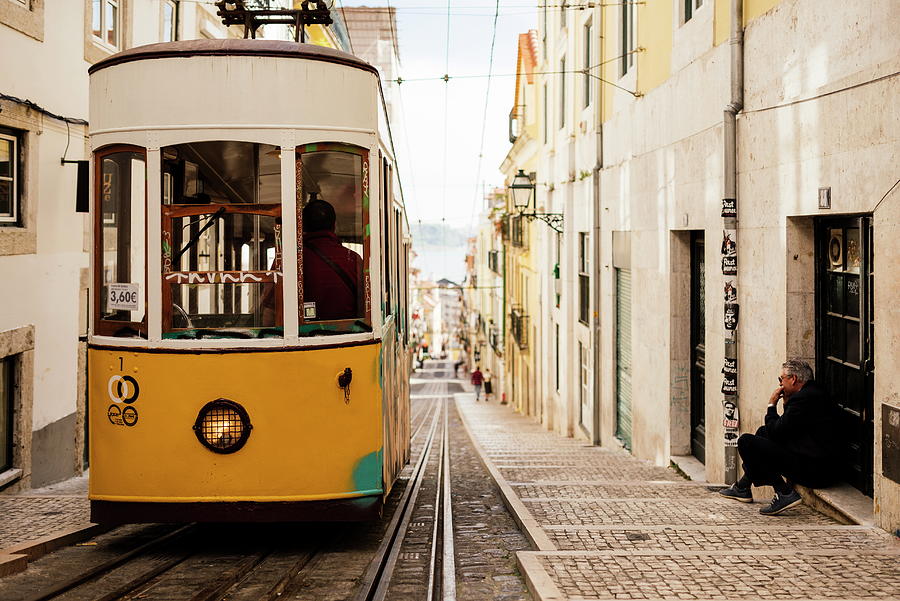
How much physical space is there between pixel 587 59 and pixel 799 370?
492 inches

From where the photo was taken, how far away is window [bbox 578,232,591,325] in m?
18.9

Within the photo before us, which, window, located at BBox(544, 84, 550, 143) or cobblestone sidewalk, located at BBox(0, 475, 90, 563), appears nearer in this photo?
cobblestone sidewalk, located at BBox(0, 475, 90, 563)

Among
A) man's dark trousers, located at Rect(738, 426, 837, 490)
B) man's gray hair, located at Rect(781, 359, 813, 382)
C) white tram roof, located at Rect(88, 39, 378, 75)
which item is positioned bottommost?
man's dark trousers, located at Rect(738, 426, 837, 490)

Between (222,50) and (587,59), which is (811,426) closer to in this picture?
(222,50)

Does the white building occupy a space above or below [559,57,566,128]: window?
below

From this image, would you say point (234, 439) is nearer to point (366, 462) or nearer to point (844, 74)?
point (366, 462)

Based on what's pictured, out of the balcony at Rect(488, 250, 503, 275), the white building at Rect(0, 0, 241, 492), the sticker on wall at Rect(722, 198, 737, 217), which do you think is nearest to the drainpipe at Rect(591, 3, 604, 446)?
the sticker on wall at Rect(722, 198, 737, 217)

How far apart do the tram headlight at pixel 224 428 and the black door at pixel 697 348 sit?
20.6 feet

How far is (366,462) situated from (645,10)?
8.74 meters

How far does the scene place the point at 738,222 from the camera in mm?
9070

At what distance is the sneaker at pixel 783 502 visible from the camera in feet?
24.0

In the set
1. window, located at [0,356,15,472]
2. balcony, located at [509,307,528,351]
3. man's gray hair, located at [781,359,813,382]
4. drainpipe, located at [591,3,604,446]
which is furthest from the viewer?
balcony, located at [509,307,528,351]

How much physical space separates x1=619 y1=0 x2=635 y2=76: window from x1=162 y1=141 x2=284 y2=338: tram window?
8.69m

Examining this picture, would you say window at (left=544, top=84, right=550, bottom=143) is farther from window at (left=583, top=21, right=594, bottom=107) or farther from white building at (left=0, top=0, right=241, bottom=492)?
white building at (left=0, top=0, right=241, bottom=492)
